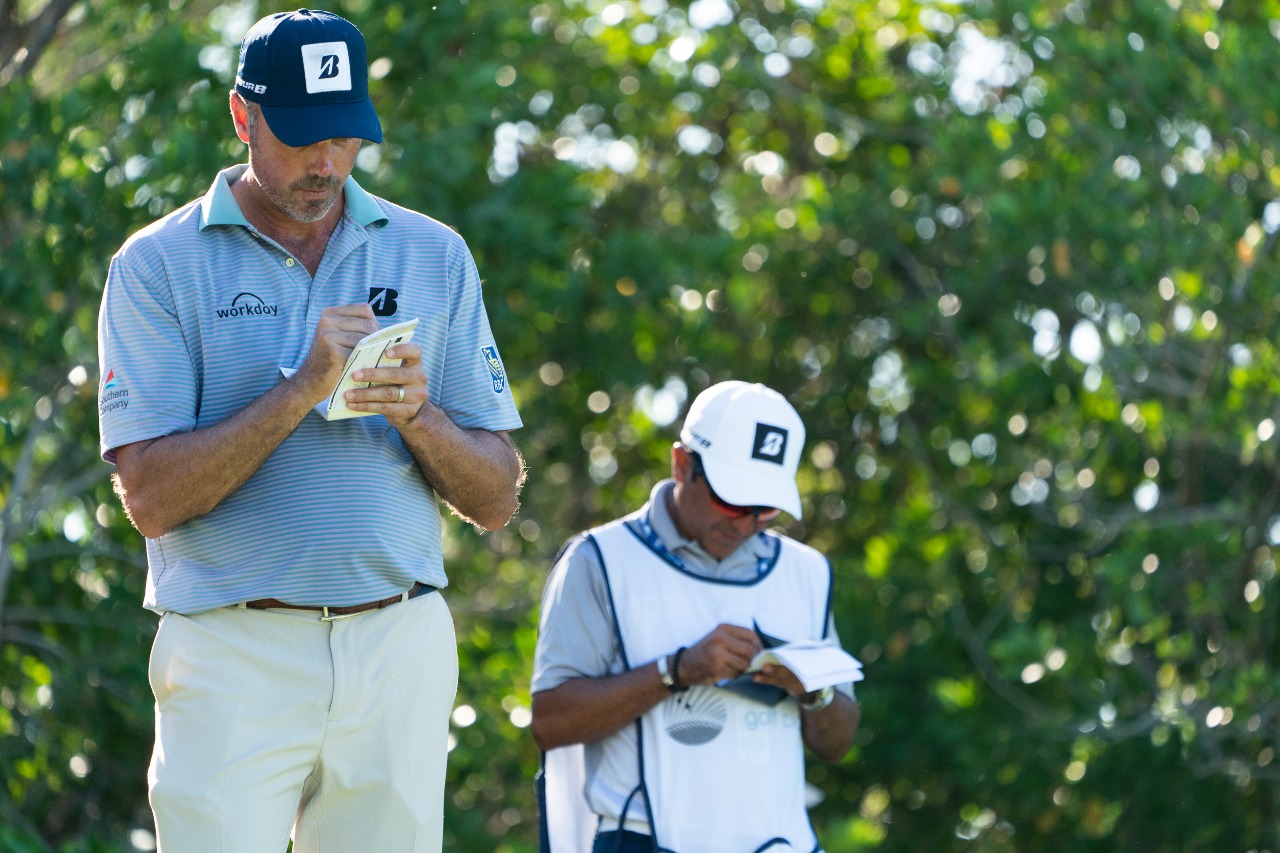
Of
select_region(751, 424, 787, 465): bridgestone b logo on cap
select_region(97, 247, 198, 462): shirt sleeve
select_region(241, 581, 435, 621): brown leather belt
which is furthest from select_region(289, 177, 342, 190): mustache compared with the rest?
select_region(751, 424, 787, 465): bridgestone b logo on cap

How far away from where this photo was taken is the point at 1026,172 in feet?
27.2

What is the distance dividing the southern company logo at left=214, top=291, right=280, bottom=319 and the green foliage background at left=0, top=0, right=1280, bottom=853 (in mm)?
3372

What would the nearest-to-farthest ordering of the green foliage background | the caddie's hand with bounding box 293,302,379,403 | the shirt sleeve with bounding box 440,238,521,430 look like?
the caddie's hand with bounding box 293,302,379,403 < the shirt sleeve with bounding box 440,238,521,430 < the green foliage background

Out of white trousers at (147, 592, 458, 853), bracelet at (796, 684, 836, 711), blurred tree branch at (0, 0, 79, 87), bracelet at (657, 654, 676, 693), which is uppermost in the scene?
white trousers at (147, 592, 458, 853)

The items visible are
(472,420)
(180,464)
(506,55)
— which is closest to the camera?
(180,464)

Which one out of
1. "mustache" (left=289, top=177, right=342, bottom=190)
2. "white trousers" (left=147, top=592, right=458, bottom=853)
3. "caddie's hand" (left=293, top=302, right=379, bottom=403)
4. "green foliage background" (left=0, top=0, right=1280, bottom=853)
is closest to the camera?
"caddie's hand" (left=293, top=302, right=379, bottom=403)

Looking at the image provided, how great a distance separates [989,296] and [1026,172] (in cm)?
64

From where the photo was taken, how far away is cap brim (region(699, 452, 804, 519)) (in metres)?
3.95

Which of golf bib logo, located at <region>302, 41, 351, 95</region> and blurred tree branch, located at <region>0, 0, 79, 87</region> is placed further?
blurred tree branch, located at <region>0, 0, 79, 87</region>

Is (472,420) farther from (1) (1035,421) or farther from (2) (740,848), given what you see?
(1) (1035,421)

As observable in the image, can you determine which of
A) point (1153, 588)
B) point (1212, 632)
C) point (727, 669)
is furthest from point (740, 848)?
point (1212, 632)

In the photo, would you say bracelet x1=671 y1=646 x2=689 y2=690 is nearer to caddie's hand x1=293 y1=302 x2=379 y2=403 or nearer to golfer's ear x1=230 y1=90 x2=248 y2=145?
caddie's hand x1=293 y1=302 x2=379 y2=403

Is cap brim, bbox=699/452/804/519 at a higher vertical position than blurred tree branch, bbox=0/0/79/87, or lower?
higher

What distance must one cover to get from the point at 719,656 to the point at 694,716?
18 cm
